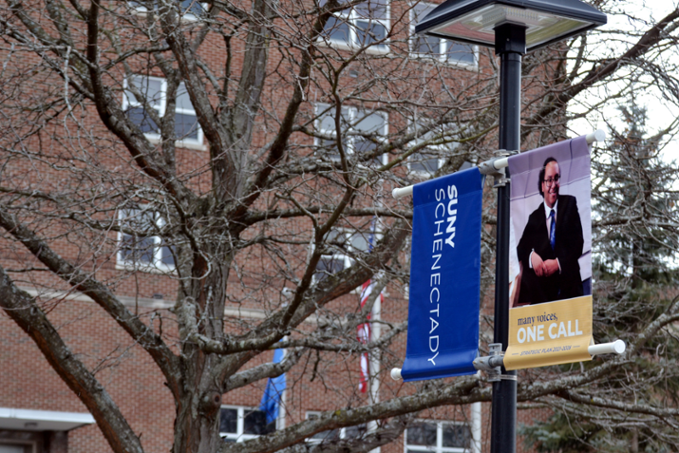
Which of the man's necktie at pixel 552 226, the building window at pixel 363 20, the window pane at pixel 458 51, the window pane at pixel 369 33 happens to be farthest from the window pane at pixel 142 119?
the man's necktie at pixel 552 226

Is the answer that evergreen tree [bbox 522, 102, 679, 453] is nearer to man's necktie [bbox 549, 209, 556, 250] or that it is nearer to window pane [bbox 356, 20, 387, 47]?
window pane [bbox 356, 20, 387, 47]

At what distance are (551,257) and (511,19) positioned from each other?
1.58 m

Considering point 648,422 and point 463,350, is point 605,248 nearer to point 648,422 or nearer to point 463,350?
point 648,422

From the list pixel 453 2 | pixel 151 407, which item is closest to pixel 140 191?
pixel 453 2

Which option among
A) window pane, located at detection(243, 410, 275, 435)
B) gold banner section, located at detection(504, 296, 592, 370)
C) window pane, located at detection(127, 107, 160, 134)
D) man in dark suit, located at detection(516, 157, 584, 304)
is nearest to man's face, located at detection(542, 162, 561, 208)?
man in dark suit, located at detection(516, 157, 584, 304)

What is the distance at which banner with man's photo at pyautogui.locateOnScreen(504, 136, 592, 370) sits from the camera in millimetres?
4535

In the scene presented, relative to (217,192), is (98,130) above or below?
above

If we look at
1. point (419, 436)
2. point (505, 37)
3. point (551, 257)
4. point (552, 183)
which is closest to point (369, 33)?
point (505, 37)

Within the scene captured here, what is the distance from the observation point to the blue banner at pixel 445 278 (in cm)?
513

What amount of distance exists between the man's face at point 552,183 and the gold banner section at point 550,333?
0.59 metres

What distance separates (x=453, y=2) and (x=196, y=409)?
5.85 metres

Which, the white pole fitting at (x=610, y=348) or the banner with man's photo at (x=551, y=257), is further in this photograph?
the banner with man's photo at (x=551, y=257)

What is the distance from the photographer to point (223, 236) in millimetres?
9633

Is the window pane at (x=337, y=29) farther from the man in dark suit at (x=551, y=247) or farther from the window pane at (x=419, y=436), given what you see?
the window pane at (x=419, y=436)
